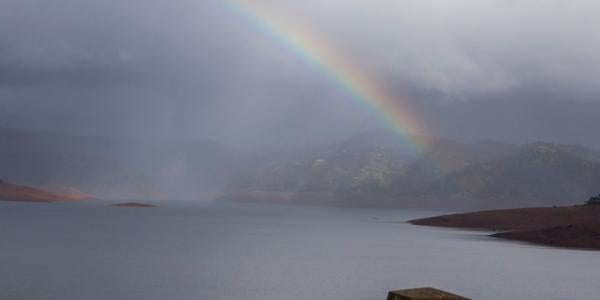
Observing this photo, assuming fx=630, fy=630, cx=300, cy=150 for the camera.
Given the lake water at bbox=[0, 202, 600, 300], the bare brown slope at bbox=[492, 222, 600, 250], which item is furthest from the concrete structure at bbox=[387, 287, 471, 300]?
the bare brown slope at bbox=[492, 222, 600, 250]

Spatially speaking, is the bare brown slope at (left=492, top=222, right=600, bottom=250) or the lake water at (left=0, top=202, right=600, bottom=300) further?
the bare brown slope at (left=492, top=222, right=600, bottom=250)

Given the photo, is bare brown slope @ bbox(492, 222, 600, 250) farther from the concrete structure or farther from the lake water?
the concrete structure

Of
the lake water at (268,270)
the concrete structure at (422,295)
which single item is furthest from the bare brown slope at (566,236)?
the concrete structure at (422,295)

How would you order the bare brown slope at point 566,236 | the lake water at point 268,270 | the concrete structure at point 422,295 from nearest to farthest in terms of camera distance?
1. the concrete structure at point 422,295
2. the lake water at point 268,270
3. the bare brown slope at point 566,236

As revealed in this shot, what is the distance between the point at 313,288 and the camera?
61406 millimetres

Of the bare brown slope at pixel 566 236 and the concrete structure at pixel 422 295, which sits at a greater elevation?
the bare brown slope at pixel 566 236

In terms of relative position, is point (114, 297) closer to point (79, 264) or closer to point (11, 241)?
point (79, 264)

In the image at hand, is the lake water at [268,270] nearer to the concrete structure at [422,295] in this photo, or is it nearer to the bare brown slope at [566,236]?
the concrete structure at [422,295]

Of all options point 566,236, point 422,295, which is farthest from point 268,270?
point 566,236

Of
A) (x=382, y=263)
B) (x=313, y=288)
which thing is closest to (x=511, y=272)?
(x=382, y=263)

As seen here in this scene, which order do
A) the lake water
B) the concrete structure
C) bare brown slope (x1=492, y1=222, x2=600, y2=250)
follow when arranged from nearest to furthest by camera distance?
the concrete structure < the lake water < bare brown slope (x1=492, y1=222, x2=600, y2=250)

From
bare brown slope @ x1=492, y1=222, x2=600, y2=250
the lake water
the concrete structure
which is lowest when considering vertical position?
the lake water

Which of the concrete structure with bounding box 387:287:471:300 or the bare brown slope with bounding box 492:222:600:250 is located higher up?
the bare brown slope with bounding box 492:222:600:250

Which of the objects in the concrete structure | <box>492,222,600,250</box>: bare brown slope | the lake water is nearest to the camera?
the concrete structure
